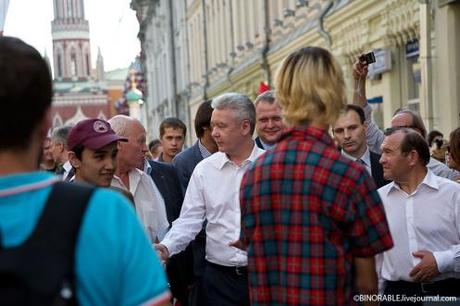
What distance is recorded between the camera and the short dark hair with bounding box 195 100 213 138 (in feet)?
21.8

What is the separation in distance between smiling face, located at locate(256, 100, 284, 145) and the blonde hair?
2.38 meters

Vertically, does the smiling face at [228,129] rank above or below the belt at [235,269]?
above

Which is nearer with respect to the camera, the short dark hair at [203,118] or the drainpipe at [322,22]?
the short dark hair at [203,118]

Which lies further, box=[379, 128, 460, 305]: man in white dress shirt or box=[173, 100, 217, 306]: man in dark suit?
box=[173, 100, 217, 306]: man in dark suit

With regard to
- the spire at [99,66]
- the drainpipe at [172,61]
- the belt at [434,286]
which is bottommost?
the belt at [434,286]

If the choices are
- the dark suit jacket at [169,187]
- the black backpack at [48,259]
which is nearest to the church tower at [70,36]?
the dark suit jacket at [169,187]

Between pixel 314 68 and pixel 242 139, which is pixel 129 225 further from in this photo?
pixel 242 139

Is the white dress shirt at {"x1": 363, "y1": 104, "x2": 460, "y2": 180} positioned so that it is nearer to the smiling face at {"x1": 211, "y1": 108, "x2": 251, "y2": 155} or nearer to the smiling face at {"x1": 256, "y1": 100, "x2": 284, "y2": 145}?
the smiling face at {"x1": 256, "y1": 100, "x2": 284, "y2": 145}

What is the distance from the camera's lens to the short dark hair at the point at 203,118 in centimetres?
665

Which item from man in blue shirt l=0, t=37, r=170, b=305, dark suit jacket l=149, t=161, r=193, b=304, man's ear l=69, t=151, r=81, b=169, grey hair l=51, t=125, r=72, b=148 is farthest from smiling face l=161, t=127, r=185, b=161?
man in blue shirt l=0, t=37, r=170, b=305

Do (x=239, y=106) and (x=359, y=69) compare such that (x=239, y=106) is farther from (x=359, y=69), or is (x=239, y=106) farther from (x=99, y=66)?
(x=99, y=66)

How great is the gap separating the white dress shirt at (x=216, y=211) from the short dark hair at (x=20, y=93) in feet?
9.54

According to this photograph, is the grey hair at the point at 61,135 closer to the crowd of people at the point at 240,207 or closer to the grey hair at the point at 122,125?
the crowd of people at the point at 240,207

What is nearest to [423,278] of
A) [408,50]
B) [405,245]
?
[405,245]
